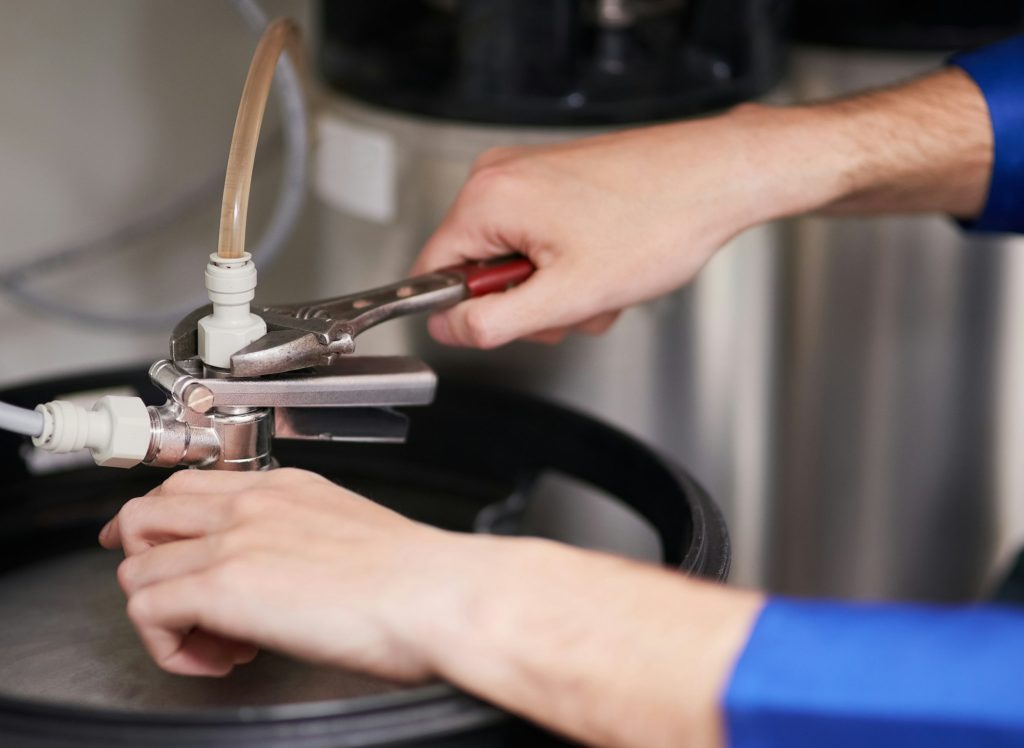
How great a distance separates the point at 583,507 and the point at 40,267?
0.48 m

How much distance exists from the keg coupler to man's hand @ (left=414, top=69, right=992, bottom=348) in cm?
7

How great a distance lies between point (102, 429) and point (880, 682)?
0.31m

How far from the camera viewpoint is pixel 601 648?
0.43 m

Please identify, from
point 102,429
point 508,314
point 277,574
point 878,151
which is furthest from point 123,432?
point 878,151

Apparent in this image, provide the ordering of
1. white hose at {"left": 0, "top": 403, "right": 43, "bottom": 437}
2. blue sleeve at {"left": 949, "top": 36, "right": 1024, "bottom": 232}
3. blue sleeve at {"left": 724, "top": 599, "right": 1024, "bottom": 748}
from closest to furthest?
blue sleeve at {"left": 724, "top": 599, "right": 1024, "bottom": 748} → white hose at {"left": 0, "top": 403, "right": 43, "bottom": 437} → blue sleeve at {"left": 949, "top": 36, "right": 1024, "bottom": 232}

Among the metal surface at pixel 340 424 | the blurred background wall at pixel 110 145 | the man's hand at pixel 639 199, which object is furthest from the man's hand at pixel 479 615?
the blurred background wall at pixel 110 145

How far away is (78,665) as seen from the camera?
0.53 metres

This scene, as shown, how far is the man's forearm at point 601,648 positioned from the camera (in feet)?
1.37

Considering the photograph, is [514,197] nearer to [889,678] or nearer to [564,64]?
[564,64]

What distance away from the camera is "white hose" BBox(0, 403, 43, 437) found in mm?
497

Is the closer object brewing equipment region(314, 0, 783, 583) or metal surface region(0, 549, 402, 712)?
metal surface region(0, 549, 402, 712)

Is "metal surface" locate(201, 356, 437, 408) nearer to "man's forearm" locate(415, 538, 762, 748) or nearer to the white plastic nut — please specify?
the white plastic nut

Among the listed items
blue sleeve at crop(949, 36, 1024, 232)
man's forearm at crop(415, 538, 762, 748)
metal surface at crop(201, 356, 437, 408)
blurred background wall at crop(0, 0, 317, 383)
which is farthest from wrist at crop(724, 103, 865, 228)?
blurred background wall at crop(0, 0, 317, 383)

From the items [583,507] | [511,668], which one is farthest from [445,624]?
[583,507]
